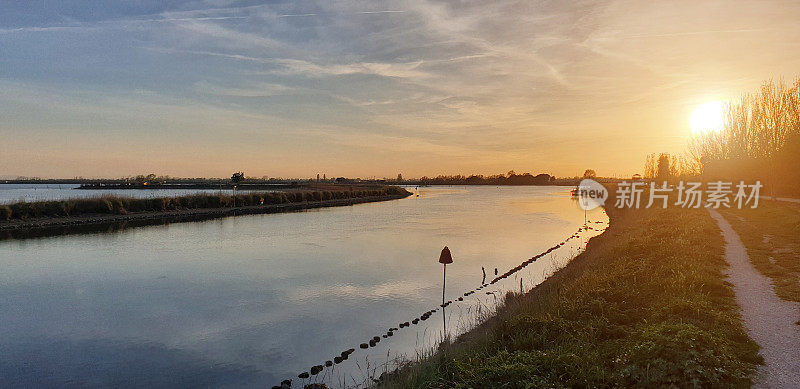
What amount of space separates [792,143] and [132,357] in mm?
61491

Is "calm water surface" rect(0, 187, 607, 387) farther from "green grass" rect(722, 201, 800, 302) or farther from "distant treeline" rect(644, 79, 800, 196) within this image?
"distant treeline" rect(644, 79, 800, 196)

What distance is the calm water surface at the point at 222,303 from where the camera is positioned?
12.1m

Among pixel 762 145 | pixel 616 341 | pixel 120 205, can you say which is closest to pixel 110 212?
pixel 120 205

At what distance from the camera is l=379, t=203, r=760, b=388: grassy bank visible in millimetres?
7848

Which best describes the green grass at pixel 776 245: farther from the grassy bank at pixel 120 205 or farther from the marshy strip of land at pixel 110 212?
the grassy bank at pixel 120 205

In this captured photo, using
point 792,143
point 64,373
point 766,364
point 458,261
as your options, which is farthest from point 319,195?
point 766,364

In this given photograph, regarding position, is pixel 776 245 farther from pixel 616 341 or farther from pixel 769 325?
pixel 616 341

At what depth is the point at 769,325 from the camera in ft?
33.1

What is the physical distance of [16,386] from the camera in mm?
10750

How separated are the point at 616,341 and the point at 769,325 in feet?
12.6

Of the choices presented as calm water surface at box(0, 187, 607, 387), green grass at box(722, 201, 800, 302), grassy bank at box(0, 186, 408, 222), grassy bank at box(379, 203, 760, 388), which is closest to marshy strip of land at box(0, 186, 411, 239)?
grassy bank at box(0, 186, 408, 222)

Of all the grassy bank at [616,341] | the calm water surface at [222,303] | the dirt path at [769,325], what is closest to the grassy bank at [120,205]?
the calm water surface at [222,303]

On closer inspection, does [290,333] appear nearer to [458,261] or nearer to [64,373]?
[64,373]

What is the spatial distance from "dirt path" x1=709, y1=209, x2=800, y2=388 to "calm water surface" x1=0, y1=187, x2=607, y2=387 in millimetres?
8506
